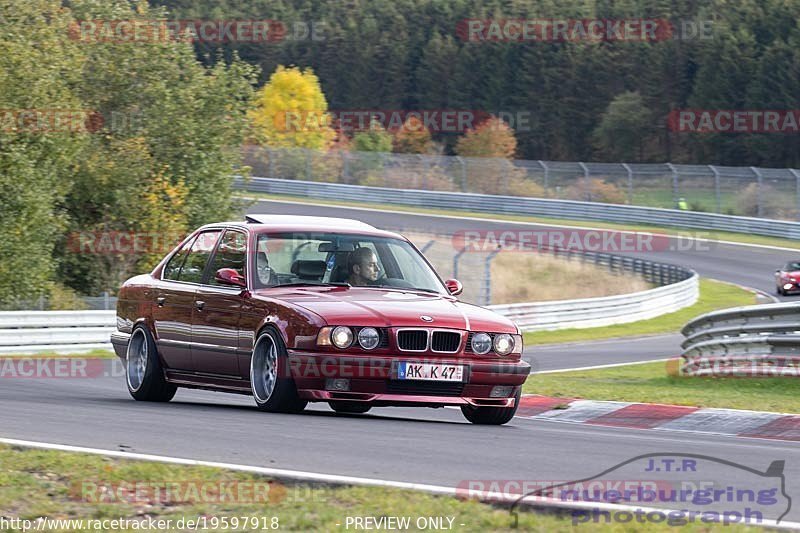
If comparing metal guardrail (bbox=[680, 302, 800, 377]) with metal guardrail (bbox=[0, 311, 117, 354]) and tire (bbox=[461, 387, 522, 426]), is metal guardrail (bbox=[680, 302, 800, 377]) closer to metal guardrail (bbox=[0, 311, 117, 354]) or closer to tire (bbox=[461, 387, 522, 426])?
tire (bbox=[461, 387, 522, 426])

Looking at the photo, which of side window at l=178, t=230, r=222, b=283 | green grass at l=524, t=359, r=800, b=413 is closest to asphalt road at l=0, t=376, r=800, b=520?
side window at l=178, t=230, r=222, b=283

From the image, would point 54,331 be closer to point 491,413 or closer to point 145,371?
point 145,371

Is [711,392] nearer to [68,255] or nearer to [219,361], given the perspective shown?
[219,361]

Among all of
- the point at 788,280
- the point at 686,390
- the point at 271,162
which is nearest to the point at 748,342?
the point at 686,390

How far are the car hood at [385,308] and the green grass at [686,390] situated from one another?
3.34 metres

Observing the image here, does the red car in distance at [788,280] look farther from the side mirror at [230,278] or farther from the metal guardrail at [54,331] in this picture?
the side mirror at [230,278]

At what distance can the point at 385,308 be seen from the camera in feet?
32.1

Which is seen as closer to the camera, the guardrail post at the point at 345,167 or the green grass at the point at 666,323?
the green grass at the point at 666,323

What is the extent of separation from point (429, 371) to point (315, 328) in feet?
2.83

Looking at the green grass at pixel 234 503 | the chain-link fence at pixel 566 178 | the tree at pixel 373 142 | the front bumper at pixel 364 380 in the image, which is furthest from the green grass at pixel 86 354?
the tree at pixel 373 142

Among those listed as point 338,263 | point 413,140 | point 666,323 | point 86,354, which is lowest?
point 666,323

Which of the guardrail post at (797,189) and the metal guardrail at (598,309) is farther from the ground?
the guardrail post at (797,189)

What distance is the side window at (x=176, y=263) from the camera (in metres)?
11.7

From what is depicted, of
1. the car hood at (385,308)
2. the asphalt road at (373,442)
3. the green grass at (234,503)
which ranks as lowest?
the asphalt road at (373,442)
